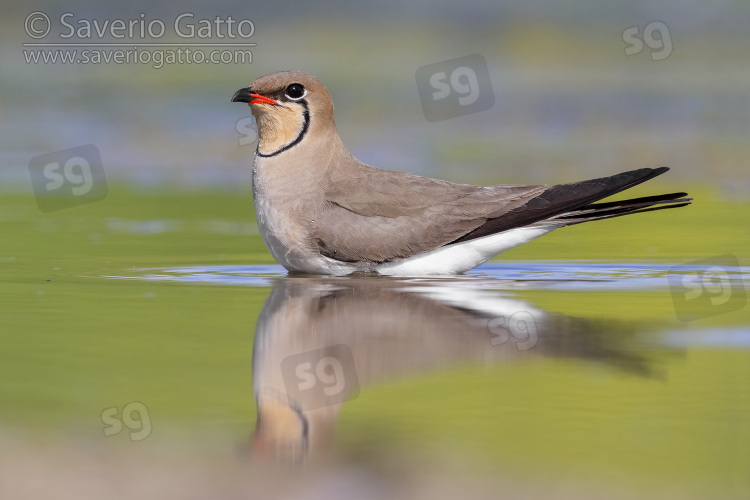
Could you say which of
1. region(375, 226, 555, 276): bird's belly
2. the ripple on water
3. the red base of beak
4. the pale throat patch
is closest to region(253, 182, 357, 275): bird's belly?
the ripple on water

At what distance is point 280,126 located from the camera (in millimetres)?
7816

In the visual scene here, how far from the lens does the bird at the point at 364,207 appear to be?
292 inches

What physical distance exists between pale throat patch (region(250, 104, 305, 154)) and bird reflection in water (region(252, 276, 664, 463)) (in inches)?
45.8

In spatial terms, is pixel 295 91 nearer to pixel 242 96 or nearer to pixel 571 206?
pixel 242 96

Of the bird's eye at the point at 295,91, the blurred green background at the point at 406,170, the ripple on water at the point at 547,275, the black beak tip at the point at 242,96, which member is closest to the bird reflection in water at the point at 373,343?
the blurred green background at the point at 406,170

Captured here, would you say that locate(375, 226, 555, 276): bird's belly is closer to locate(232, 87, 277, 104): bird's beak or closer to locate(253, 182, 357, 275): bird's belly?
locate(253, 182, 357, 275): bird's belly

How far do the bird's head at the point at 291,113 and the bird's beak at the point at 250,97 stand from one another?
0.13ft

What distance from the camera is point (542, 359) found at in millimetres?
5160

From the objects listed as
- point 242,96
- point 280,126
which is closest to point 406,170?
point 280,126

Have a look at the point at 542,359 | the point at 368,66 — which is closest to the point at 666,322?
the point at 542,359

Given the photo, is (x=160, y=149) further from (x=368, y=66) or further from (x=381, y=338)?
(x=381, y=338)

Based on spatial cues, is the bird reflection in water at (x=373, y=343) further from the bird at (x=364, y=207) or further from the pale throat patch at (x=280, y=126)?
the pale throat patch at (x=280, y=126)

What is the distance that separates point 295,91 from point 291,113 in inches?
5.0

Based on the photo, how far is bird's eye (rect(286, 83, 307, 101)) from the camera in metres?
7.73
